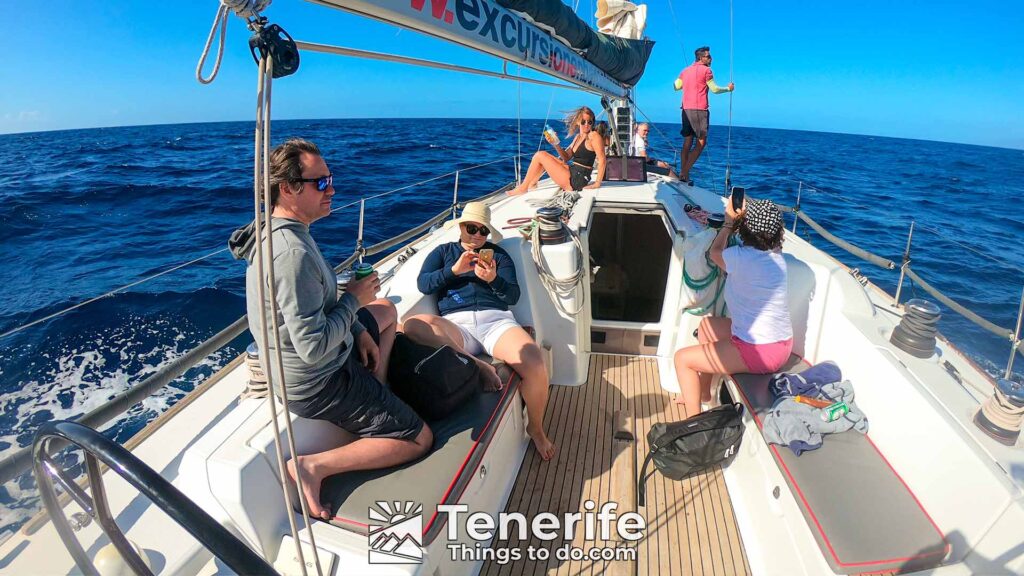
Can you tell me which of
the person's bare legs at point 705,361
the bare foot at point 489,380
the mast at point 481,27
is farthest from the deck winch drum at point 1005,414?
the mast at point 481,27

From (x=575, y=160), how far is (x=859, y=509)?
3.96m

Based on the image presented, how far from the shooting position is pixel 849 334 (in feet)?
7.48

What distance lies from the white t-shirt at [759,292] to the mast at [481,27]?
1.37 m

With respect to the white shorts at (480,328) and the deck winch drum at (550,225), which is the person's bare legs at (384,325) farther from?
the deck winch drum at (550,225)

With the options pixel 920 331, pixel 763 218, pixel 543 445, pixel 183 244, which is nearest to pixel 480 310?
pixel 543 445

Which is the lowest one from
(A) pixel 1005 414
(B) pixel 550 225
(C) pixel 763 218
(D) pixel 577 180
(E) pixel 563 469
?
(E) pixel 563 469

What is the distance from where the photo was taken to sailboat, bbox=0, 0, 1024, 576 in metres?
1.31

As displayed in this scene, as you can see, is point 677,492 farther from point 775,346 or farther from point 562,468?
point 775,346

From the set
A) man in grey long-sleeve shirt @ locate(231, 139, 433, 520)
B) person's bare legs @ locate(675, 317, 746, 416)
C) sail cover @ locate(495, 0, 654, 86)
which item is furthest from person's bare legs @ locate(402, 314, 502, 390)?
sail cover @ locate(495, 0, 654, 86)

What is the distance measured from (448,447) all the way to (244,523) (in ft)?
2.30

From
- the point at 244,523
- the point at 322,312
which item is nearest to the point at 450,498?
the point at 244,523

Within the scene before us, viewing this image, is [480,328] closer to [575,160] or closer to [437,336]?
[437,336]

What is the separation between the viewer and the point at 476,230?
2.52 metres

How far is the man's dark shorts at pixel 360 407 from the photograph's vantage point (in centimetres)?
153
